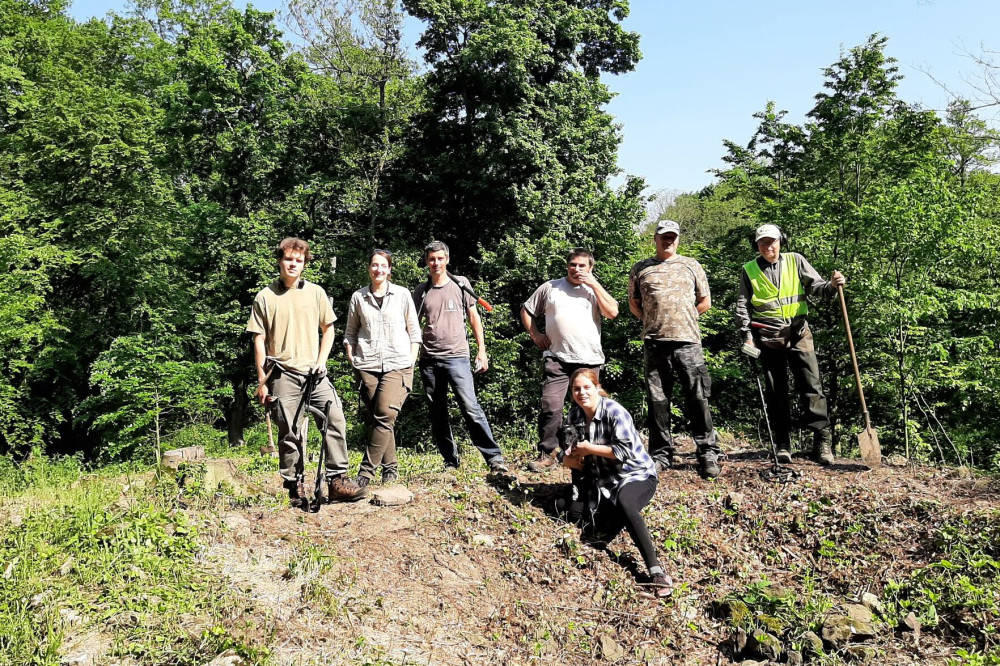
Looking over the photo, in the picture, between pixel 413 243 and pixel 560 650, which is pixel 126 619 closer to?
pixel 560 650

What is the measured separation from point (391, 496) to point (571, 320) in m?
2.10

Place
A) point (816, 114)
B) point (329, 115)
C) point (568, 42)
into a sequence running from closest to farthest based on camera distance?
point (816, 114)
point (568, 42)
point (329, 115)

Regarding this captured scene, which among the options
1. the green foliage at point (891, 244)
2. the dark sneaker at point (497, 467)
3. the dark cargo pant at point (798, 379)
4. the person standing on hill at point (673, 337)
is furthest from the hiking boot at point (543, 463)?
the green foliage at point (891, 244)

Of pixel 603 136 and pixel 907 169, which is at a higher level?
pixel 603 136

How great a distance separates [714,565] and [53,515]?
4577 mm

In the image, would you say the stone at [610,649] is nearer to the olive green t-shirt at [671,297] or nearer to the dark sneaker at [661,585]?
the dark sneaker at [661,585]

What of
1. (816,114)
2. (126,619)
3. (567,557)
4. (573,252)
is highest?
(816,114)

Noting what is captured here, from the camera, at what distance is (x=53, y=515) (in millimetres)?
4352

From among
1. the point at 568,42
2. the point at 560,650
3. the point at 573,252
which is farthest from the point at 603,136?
the point at 560,650

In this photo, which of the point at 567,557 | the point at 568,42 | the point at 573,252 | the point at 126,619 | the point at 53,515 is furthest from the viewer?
the point at 568,42

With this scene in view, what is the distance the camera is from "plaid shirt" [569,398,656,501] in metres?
4.71

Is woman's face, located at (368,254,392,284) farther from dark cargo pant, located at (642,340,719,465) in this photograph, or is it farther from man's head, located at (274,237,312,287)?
dark cargo pant, located at (642,340,719,465)

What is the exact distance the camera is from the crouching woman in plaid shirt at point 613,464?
4.59 meters

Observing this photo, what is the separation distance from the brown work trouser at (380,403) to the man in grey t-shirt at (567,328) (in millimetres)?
1208
